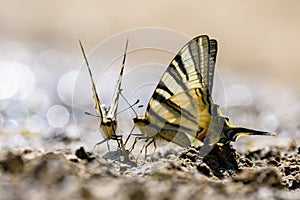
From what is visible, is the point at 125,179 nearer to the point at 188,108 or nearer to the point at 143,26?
the point at 188,108

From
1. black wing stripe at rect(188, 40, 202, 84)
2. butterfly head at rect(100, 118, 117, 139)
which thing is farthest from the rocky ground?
black wing stripe at rect(188, 40, 202, 84)

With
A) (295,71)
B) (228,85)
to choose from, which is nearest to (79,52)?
(228,85)

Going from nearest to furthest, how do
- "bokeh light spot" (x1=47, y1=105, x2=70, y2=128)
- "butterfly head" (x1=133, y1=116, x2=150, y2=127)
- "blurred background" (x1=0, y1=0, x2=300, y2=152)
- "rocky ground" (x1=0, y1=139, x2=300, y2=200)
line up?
"rocky ground" (x1=0, y1=139, x2=300, y2=200), "butterfly head" (x1=133, y1=116, x2=150, y2=127), "bokeh light spot" (x1=47, y1=105, x2=70, y2=128), "blurred background" (x1=0, y1=0, x2=300, y2=152)

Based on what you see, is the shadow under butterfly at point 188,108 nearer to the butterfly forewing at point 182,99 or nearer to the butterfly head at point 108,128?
the butterfly forewing at point 182,99

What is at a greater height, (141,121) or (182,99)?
(182,99)

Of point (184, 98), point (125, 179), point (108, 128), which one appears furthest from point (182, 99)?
point (125, 179)

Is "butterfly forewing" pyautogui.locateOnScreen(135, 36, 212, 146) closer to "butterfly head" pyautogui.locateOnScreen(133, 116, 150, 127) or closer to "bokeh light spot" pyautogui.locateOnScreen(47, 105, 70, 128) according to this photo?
"butterfly head" pyautogui.locateOnScreen(133, 116, 150, 127)
